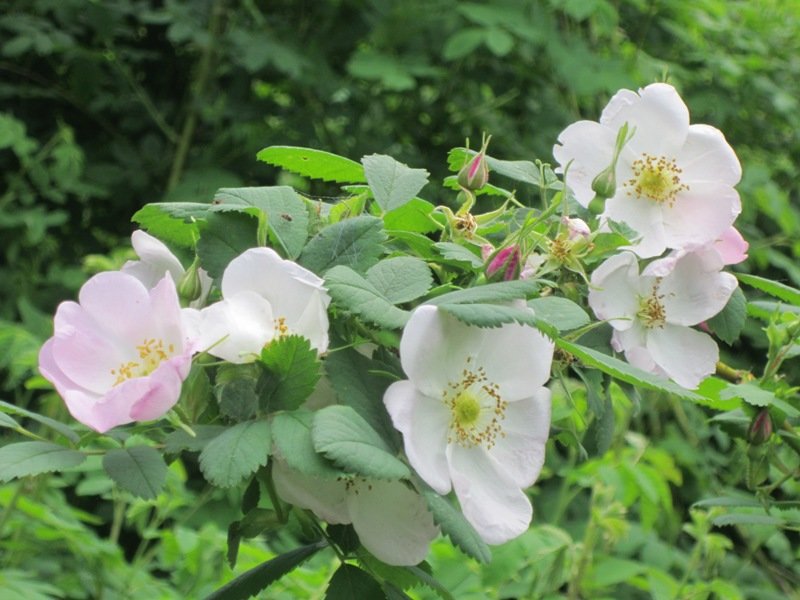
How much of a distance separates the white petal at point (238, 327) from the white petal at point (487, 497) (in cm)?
11

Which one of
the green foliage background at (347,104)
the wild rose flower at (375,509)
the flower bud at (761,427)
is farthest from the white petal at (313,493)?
the green foliage background at (347,104)

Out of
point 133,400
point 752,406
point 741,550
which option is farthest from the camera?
point 741,550

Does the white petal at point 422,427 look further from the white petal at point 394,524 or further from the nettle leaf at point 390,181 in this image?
the nettle leaf at point 390,181

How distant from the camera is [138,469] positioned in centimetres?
56

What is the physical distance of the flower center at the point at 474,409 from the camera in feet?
1.90

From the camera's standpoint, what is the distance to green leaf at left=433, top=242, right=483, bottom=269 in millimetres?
592

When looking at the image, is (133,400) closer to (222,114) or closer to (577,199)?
(577,199)

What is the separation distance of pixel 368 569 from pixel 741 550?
2.05 metres

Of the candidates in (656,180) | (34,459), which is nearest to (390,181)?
(656,180)

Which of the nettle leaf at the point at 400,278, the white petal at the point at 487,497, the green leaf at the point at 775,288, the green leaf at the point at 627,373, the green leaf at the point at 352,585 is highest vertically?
the nettle leaf at the point at 400,278

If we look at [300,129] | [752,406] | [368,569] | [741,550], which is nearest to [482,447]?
[368,569]

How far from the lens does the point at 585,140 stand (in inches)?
27.9

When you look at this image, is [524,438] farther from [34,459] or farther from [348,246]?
[34,459]

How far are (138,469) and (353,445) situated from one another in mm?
132
